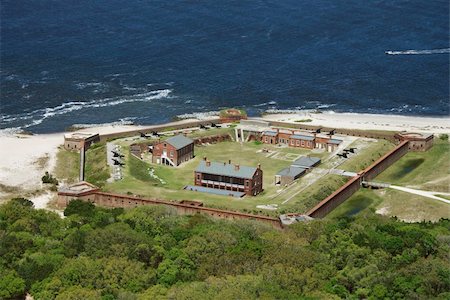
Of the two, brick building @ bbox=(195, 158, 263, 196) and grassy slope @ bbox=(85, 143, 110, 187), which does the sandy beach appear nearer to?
grassy slope @ bbox=(85, 143, 110, 187)

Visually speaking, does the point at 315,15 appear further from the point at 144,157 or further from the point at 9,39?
the point at 144,157

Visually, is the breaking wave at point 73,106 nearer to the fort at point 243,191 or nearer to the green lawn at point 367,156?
the fort at point 243,191

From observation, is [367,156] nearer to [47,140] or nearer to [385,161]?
[385,161]

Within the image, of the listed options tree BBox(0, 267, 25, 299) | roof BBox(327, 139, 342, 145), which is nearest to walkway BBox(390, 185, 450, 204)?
roof BBox(327, 139, 342, 145)

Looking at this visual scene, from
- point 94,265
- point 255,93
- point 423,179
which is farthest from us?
point 255,93

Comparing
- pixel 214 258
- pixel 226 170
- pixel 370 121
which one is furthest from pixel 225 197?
pixel 370 121

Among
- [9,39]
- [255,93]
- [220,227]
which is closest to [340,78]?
[255,93]
